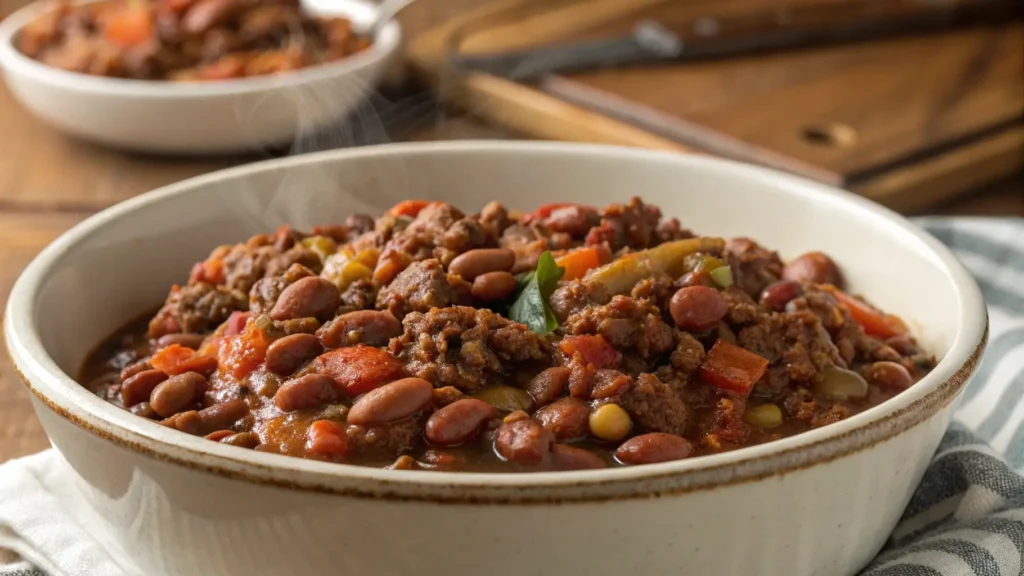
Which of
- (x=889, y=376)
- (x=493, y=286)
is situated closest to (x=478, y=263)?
(x=493, y=286)

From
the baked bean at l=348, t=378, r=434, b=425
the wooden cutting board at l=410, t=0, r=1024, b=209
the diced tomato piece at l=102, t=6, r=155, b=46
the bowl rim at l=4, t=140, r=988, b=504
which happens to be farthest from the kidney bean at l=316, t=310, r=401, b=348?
the diced tomato piece at l=102, t=6, r=155, b=46

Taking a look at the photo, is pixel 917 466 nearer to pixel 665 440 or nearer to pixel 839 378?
pixel 839 378

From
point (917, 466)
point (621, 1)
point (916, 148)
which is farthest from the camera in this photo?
point (621, 1)

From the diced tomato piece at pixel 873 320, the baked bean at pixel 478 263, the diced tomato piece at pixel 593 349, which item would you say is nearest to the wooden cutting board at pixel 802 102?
the diced tomato piece at pixel 873 320

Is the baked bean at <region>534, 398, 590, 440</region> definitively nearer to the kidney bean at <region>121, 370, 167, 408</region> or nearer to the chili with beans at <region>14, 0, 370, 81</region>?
the kidney bean at <region>121, 370, 167, 408</region>

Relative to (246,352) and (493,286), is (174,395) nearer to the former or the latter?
(246,352)

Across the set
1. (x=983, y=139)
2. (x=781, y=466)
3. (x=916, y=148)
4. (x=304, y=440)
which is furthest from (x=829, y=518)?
(x=983, y=139)
